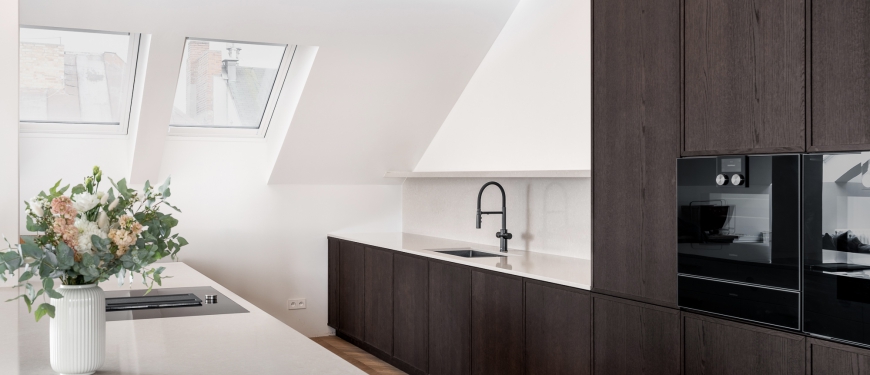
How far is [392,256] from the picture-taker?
487 centimetres

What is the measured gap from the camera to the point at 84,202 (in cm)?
169

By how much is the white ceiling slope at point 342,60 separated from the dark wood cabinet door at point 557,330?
6.23ft

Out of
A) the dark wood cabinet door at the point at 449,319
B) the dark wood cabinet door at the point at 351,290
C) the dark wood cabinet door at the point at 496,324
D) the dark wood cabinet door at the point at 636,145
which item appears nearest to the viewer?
the dark wood cabinet door at the point at 636,145

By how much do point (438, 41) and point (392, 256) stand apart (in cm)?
145

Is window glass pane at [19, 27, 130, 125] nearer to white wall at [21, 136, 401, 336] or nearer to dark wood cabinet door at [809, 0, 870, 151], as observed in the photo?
white wall at [21, 136, 401, 336]

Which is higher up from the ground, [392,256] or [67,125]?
[67,125]

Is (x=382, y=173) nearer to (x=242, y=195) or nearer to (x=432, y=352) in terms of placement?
(x=242, y=195)

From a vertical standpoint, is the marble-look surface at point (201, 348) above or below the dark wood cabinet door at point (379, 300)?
above

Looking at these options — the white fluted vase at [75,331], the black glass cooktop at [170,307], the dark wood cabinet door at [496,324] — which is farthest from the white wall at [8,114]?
the dark wood cabinet door at [496,324]

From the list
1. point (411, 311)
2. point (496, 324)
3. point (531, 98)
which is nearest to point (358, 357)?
point (411, 311)

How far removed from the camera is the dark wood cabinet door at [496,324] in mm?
3533

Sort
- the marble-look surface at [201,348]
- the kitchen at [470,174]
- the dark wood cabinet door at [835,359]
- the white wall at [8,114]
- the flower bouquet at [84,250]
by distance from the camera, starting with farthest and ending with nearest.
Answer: the white wall at [8,114] → the kitchen at [470,174] → the dark wood cabinet door at [835,359] → the marble-look surface at [201,348] → the flower bouquet at [84,250]

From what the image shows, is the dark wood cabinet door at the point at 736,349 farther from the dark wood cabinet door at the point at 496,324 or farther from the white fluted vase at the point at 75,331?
the white fluted vase at the point at 75,331

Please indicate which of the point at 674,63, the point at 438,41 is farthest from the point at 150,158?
the point at 674,63
